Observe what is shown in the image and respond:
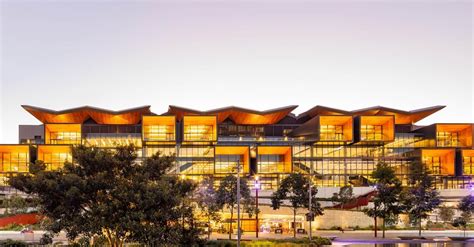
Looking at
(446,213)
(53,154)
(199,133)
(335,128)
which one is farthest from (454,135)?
(53,154)

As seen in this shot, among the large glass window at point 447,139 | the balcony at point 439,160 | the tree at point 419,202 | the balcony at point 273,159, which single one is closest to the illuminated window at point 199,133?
the balcony at point 273,159

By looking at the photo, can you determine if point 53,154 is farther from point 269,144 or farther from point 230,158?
point 269,144

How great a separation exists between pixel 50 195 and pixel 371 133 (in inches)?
2382

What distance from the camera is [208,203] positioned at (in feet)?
155

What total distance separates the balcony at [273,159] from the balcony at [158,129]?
1368 centimetres

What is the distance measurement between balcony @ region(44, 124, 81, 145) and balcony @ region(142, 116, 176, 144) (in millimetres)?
11214

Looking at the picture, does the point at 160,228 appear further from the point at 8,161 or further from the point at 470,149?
the point at 470,149

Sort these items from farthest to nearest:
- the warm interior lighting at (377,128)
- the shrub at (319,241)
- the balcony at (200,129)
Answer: the warm interior lighting at (377,128) < the balcony at (200,129) < the shrub at (319,241)

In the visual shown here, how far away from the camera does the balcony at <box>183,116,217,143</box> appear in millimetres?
72625

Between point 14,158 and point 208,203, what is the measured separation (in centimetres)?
4137

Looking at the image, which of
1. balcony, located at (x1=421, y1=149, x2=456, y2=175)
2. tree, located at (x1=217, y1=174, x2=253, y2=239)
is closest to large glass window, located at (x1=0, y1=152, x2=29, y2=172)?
tree, located at (x1=217, y1=174, x2=253, y2=239)

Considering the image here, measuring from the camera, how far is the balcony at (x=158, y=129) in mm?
73000

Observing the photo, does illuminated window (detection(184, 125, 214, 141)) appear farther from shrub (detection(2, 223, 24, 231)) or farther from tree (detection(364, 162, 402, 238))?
tree (detection(364, 162, 402, 238))

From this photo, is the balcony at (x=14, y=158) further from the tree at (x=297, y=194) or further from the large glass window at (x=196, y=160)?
the tree at (x=297, y=194)
